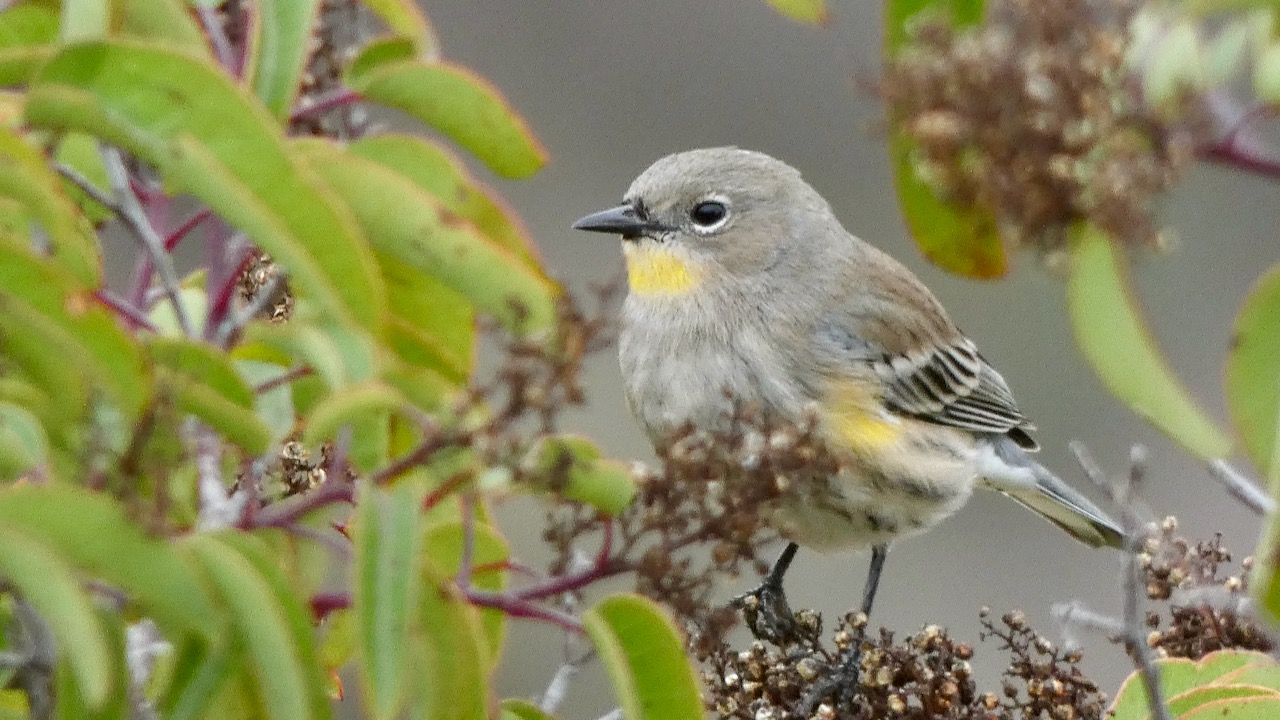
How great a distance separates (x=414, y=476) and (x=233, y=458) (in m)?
0.33

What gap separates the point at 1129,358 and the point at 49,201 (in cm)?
108

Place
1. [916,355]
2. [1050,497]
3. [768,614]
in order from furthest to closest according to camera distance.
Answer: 1. [1050,497]
2. [916,355]
3. [768,614]

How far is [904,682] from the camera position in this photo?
3.09 metres

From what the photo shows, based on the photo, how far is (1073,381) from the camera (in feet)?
34.5

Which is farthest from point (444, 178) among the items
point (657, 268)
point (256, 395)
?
point (657, 268)

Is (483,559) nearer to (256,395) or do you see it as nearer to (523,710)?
(523,710)

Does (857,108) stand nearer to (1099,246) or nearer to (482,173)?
(482,173)

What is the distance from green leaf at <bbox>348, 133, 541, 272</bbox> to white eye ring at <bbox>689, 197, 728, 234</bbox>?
2403 mm

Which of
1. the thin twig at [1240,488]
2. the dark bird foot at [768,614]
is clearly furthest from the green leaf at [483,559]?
the dark bird foot at [768,614]

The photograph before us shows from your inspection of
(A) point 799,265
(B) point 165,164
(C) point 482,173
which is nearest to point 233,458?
(B) point 165,164

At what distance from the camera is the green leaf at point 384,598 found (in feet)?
4.87

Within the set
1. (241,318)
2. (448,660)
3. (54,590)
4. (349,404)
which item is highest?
(241,318)

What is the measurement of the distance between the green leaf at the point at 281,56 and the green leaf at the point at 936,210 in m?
0.71

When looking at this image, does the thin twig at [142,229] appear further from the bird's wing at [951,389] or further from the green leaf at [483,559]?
the bird's wing at [951,389]
